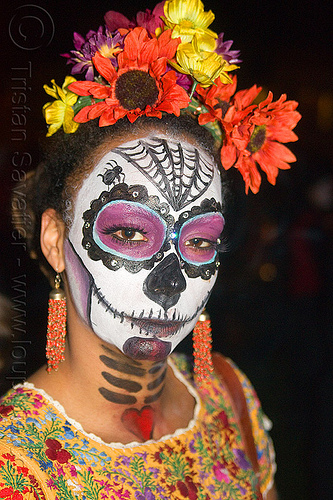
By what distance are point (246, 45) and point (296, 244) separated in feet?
7.06

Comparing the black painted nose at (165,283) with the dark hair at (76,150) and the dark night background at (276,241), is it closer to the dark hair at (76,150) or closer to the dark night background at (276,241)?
the dark hair at (76,150)

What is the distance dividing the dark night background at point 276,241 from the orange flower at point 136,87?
1.71 m

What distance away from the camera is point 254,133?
4.99 ft

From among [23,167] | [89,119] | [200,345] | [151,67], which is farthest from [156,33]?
[200,345]

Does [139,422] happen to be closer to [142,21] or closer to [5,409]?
[5,409]

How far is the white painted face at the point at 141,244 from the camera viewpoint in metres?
1.33

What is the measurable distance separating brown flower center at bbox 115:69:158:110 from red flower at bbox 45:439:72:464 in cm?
93

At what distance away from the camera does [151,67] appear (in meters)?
1.33

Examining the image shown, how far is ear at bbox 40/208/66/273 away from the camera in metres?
1.45

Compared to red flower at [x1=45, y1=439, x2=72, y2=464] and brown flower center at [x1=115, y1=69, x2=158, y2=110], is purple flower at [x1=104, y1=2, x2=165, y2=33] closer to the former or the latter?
brown flower center at [x1=115, y1=69, x2=158, y2=110]

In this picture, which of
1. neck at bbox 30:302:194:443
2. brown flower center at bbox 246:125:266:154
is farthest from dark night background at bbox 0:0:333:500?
brown flower center at bbox 246:125:266:154

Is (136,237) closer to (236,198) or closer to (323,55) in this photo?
(236,198)

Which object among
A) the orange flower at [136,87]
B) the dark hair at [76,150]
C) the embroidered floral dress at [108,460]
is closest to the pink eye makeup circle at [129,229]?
the dark hair at [76,150]

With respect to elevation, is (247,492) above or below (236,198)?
below
